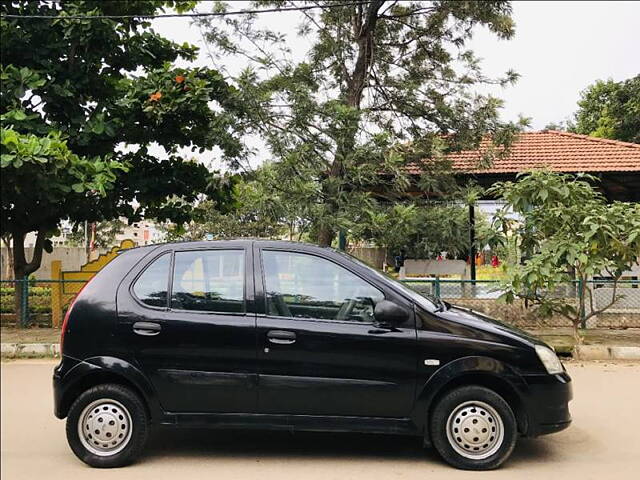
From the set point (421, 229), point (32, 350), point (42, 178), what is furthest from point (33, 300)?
point (421, 229)

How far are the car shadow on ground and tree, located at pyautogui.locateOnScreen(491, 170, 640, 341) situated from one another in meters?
4.37

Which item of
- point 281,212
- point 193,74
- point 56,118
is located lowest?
point 281,212

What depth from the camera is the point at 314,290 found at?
14.9ft

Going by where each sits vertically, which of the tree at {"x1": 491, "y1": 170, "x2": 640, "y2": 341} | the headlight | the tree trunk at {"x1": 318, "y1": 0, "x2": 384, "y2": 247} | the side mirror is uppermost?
the tree trunk at {"x1": 318, "y1": 0, "x2": 384, "y2": 247}

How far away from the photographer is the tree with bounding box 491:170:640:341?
8.76 metres

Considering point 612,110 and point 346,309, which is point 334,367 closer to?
point 346,309

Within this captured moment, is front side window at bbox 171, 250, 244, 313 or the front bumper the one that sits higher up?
front side window at bbox 171, 250, 244, 313

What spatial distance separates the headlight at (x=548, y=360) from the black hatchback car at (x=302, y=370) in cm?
1

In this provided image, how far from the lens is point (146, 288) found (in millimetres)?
4574

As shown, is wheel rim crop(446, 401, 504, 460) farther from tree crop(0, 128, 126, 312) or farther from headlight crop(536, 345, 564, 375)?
tree crop(0, 128, 126, 312)

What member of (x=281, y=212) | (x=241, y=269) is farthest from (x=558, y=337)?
(x=241, y=269)

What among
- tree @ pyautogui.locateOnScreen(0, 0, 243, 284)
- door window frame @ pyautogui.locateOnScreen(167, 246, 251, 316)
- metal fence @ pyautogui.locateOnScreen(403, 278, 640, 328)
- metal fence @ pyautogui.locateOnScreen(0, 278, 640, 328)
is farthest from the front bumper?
tree @ pyautogui.locateOnScreen(0, 0, 243, 284)

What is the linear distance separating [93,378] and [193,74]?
7.17 m

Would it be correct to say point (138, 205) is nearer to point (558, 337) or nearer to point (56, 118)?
point (56, 118)
